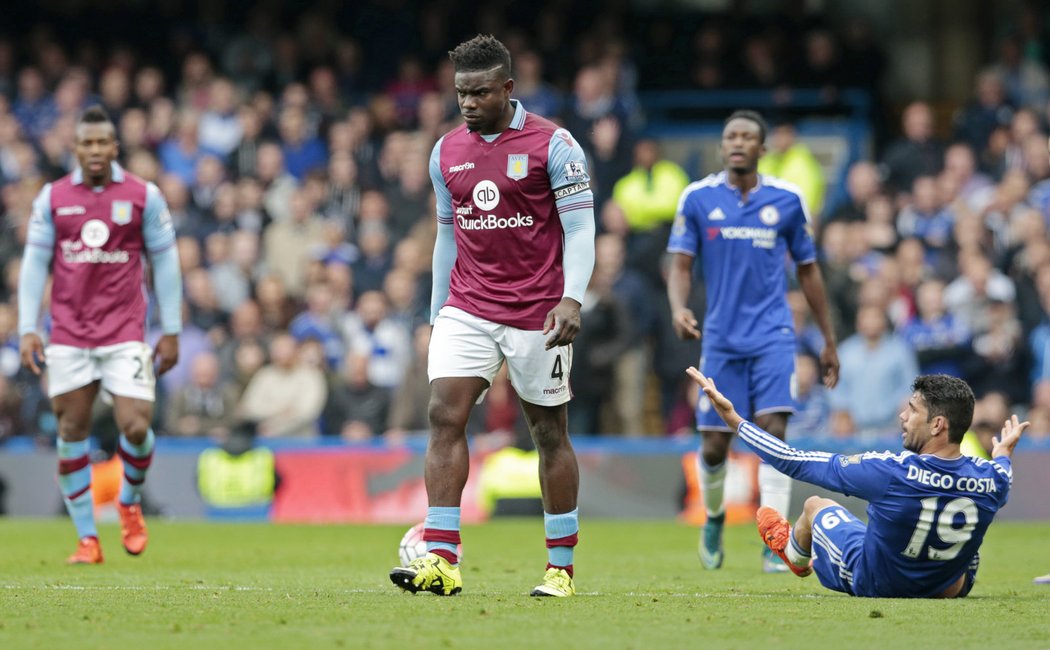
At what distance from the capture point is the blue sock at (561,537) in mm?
8547

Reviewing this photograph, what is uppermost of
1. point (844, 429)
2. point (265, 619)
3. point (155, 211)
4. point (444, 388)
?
point (155, 211)

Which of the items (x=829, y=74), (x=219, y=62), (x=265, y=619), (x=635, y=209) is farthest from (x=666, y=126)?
(x=265, y=619)

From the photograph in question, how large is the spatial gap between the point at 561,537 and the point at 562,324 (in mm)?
1156

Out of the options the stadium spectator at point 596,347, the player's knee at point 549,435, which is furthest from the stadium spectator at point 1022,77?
the player's knee at point 549,435

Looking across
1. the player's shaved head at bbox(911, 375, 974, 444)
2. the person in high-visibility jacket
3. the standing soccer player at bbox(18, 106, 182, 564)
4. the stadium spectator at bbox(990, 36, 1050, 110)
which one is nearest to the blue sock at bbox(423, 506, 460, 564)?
the player's shaved head at bbox(911, 375, 974, 444)

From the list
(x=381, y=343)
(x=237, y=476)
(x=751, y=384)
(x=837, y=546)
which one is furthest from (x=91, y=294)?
(x=381, y=343)

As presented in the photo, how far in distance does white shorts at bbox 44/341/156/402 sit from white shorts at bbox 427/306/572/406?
346cm

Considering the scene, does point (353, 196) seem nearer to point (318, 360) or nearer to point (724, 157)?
point (318, 360)

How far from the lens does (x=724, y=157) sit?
36.4 ft

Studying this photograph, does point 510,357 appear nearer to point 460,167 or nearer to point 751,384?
point 460,167

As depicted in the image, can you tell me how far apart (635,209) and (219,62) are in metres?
7.45

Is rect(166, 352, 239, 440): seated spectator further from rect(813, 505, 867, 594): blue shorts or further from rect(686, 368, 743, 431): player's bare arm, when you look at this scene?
rect(686, 368, 743, 431): player's bare arm

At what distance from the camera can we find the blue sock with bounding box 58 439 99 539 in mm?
11305

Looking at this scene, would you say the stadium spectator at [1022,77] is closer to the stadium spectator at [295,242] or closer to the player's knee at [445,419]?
the stadium spectator at [295,242]
